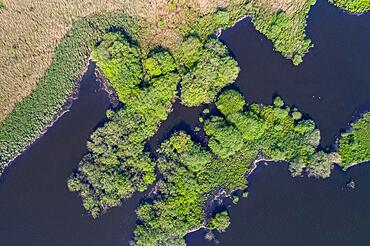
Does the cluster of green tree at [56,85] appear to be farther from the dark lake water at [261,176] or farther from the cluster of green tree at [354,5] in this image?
the cluster of green tree at [354,5]

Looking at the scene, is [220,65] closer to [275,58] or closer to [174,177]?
[275,58]

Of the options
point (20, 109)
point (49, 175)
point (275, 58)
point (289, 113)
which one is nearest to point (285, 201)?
point (289, 113)

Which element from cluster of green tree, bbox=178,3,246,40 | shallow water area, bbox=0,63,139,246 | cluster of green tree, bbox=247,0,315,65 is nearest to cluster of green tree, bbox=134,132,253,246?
shallow water area, bbox=0,63,139,246

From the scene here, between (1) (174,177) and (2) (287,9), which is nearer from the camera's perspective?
(1) (174,177)

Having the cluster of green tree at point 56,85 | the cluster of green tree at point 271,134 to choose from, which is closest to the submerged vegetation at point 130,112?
the cluster of green tree at point 56,85

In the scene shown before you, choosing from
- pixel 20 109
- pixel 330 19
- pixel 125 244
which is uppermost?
pixel 330 19

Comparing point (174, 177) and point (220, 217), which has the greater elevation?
point (174, 177)
